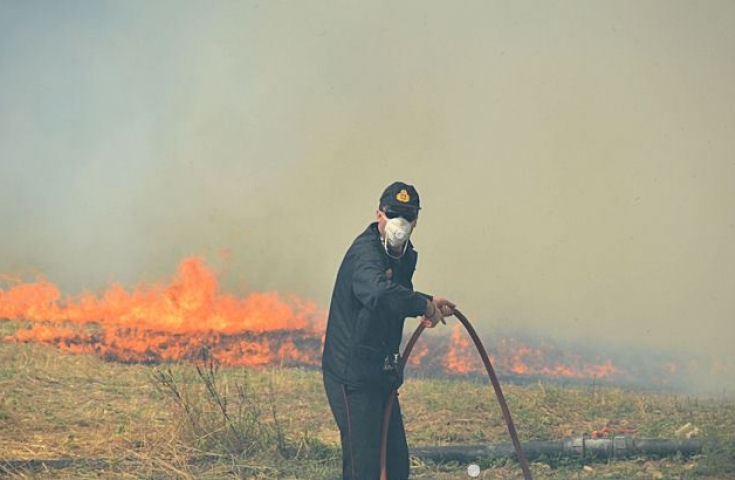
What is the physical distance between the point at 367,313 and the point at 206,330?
9.95m

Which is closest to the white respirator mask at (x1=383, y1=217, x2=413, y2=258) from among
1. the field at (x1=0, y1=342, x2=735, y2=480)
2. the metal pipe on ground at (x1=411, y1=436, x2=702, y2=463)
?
the field at (x1=0, y1=342, x2=735, y2=480)

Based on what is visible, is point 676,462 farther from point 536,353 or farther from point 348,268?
point 536,353

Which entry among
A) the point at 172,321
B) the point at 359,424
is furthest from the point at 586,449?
the point at 172,321

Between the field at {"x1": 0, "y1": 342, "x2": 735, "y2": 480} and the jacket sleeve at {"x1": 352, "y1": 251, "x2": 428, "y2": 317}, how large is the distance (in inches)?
107

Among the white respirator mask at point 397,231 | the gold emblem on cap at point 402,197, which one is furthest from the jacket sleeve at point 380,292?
the gold emblem on cap at point 402,197

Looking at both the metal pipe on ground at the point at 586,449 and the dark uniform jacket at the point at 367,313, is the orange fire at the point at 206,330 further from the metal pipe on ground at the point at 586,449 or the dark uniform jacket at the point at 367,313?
the dark uniform jacket at the point at 367,313

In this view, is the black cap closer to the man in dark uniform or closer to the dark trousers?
the man in dark uniform

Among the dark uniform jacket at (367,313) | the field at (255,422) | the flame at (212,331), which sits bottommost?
the field at (255,422)

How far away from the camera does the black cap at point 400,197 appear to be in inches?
273

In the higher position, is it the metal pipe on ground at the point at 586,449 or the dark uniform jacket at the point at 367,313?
the dark uniform jacket at the point at 367,313

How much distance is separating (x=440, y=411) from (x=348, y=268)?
4930mm

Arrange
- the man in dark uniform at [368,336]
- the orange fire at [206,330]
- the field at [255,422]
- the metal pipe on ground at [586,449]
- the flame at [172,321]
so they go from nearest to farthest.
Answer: the man in dark uniform at [368,336]
the field at [255,422]
the metal pipe on ground at [586,449]
the flame at [172,321]
the orange fire at [206,330]

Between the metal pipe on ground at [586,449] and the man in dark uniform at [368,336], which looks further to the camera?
the metal pipe on ground at [586,449]

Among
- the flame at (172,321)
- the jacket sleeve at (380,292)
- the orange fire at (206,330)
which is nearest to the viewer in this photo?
the jacket sleeve at (380,292)
